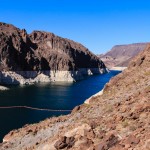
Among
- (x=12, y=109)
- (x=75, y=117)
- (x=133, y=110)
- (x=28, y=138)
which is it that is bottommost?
(x=12, y=109)

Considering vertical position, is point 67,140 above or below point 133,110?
below

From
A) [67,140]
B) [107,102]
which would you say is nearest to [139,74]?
[107,102]

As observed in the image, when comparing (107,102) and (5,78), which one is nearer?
(107,102)

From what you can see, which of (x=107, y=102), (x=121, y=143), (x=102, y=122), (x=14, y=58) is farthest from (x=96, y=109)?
(x=14, y=58)

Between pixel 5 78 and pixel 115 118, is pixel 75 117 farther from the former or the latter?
pixel 5 78

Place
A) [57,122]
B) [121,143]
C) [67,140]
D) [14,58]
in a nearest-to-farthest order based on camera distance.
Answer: [121,143], [67,140], [57,122], [14,58]

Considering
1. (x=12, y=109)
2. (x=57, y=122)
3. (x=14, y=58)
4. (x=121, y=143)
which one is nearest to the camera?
(x=121, y=143)
